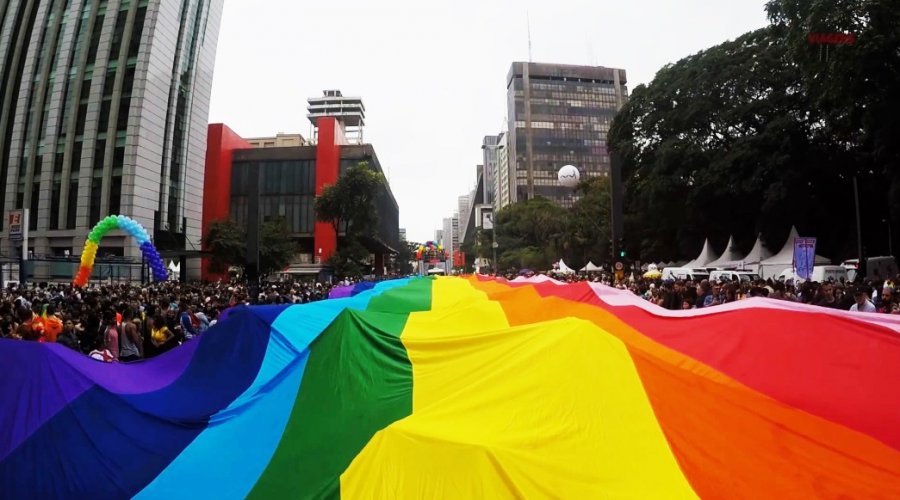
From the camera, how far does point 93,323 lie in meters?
9.95

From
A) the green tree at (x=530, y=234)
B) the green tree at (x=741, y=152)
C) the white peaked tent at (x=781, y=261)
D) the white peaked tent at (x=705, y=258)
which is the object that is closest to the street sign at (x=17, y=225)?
the green tree at (x=741, y=152)

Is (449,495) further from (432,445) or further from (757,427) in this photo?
(757,427)

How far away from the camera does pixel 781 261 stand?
30328mm

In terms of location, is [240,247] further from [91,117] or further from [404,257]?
[404,257]

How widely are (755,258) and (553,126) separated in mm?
73148

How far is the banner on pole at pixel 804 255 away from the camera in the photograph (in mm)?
17266

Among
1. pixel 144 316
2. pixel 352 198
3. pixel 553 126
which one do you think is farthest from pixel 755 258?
pixel 553 126

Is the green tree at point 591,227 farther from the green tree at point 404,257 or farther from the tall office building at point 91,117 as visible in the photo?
the green tree at point 404,257

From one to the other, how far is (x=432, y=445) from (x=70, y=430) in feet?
10.7

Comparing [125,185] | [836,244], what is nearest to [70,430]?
[836,244]

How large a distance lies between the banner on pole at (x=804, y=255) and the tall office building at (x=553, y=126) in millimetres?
83284

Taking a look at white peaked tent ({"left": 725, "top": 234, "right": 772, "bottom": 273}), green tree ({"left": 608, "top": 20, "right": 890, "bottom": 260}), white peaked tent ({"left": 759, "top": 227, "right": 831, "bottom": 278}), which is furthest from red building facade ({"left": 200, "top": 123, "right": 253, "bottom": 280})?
white peaked tent ({"left": 759, "top": 227, "right": 831, "bottom": 278})

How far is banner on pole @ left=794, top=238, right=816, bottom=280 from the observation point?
56.6 ft

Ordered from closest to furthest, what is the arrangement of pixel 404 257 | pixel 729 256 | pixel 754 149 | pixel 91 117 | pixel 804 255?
pixel 804 255 → pixel 754 149 → pixel 729 256 → pixel 91 117 → pixel 404 257
